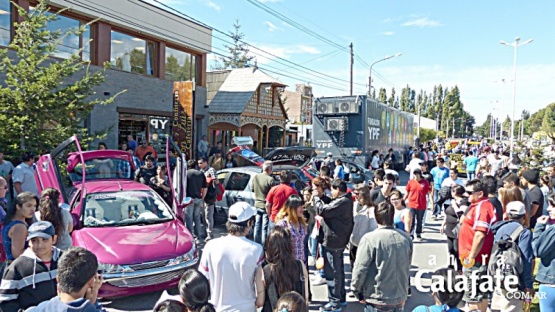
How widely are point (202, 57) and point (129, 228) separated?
15181 mm

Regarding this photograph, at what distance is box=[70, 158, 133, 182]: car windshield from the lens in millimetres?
8312

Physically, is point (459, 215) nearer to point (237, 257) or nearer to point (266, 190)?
point (266, 190)

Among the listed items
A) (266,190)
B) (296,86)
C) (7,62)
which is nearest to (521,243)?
(266,190)

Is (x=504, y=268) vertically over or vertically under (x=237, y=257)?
under

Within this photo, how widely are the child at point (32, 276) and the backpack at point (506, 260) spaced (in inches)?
161

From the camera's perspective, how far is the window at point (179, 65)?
17.9 meters

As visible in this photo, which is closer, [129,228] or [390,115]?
[129,228]

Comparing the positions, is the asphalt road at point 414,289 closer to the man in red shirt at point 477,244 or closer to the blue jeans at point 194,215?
the blue jeans at point 194,215

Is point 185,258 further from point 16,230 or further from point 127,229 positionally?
point 16,230

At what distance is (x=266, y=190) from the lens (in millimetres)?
7574

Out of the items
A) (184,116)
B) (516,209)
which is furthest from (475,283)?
(184,116)

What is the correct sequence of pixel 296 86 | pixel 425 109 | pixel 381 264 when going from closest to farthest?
pixel 381 264 < pixel 296 86 < pixel 425 109

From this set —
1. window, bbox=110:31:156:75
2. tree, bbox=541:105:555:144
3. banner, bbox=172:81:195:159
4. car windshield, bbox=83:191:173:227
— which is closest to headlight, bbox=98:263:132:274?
car windshield, bbox=83:191:173:227

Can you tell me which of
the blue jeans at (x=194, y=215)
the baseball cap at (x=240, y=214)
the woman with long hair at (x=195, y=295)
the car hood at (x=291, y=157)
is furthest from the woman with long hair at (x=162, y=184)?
the woman with long hair at (x=195, y=295)
